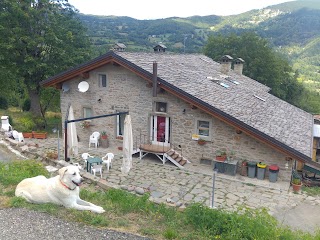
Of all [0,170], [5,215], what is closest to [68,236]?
[5,215]

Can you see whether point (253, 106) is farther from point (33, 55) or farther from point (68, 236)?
point (33, 55)

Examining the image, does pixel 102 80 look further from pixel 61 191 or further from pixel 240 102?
pixel 61 191

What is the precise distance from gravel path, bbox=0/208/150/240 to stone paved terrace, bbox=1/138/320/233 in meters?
3.91

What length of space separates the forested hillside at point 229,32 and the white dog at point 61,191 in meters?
79.9

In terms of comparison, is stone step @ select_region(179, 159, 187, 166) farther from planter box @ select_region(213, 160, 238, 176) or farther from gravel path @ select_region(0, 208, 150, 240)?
gravel path @ select_region(0, 208, 150, 240)

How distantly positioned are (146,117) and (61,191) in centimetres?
963

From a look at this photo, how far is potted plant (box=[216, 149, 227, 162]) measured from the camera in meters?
14.6

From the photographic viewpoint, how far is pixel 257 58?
37.7 meters

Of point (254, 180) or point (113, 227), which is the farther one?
point (254, 180)

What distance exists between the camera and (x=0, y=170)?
10.5m

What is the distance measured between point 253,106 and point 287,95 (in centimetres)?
2960

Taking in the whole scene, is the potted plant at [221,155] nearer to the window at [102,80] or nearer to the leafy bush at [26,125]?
the window at [102,80]

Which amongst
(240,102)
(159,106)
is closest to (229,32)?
(240,102)

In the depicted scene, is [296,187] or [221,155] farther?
[221,155]
